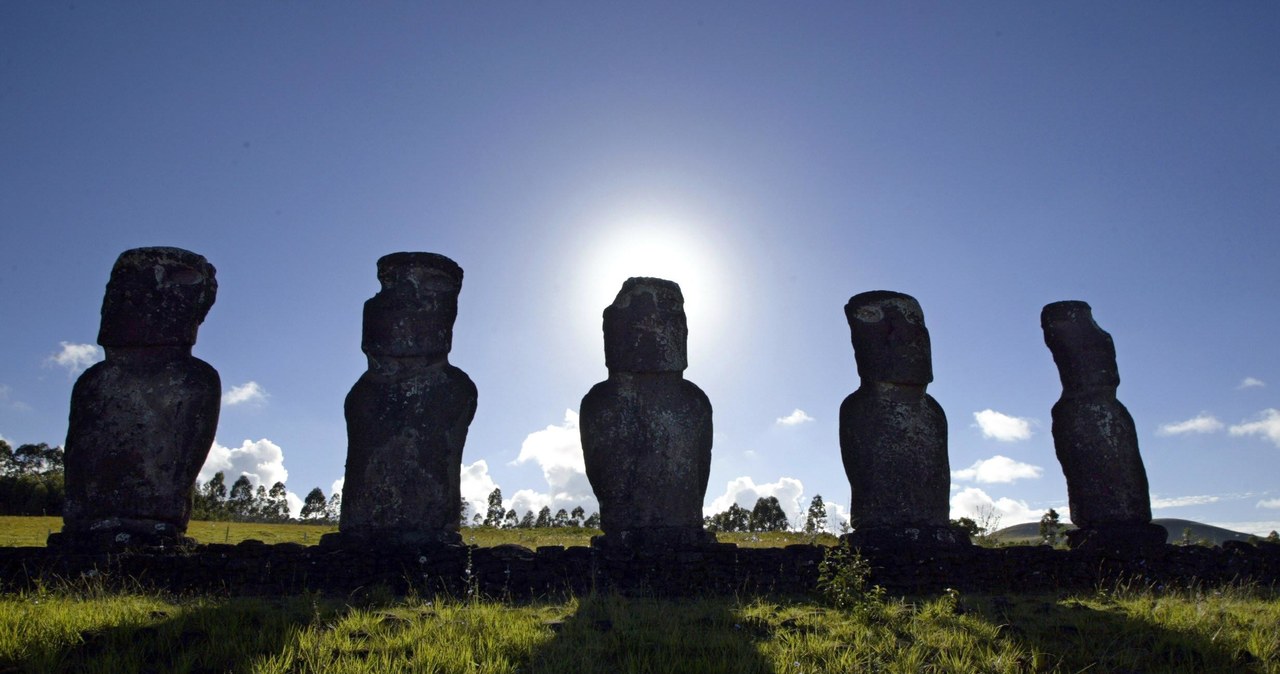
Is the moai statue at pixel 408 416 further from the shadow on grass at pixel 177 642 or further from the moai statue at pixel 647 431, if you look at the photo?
the shadow on grass at pixel 177 642

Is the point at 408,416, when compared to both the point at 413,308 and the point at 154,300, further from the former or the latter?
the point at 154,300

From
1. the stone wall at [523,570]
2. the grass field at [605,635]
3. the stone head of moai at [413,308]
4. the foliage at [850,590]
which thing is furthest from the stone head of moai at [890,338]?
the stone head of moai at [413,308]

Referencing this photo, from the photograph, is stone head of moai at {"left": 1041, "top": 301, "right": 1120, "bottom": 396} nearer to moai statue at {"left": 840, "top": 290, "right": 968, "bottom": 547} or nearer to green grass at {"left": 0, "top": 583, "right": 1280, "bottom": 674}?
moai statue at {"left": 840, "top": 290, "right": 968, "bottom": 547}

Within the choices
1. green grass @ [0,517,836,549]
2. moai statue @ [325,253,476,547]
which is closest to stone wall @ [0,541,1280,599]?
A: moai statue @ [325,253,476,547]

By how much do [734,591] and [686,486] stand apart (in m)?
1.84

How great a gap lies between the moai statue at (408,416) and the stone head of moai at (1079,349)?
964 centimetres

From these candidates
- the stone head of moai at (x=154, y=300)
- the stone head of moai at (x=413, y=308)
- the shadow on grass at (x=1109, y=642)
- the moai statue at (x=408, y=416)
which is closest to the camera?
the shadow on grass at (x=1109, y=642)

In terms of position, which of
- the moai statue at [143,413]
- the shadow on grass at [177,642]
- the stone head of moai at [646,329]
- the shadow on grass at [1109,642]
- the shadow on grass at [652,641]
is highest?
the stone head of moai at [646,329]

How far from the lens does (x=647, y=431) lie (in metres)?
11.7

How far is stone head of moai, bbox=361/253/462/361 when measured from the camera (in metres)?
11.6

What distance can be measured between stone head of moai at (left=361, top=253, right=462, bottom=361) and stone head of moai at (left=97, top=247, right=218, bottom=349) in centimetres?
219

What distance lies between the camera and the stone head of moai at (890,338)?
1281 centimetres

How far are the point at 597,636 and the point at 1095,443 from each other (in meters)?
10.0

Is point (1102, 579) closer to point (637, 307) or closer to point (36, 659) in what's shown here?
point (637, 307)
